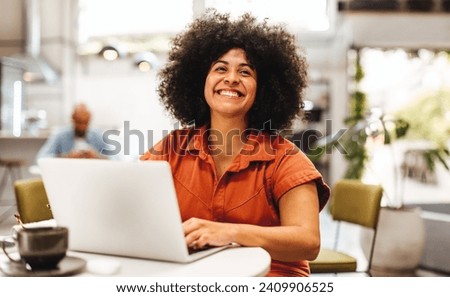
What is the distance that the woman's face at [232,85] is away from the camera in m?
1.50

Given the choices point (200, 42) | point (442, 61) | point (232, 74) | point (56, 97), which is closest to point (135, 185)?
point (232, 74)

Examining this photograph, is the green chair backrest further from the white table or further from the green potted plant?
the white table

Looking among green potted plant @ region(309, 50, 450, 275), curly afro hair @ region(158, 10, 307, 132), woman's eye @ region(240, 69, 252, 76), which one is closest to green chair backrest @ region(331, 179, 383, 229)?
curly afro hair @ region(158, 10, 307, 132)

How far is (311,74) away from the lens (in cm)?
588

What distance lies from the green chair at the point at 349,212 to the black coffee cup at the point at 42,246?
1.40 m

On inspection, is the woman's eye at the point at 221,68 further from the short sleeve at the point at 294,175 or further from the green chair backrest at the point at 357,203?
the green chair backrest at the point at 357,203

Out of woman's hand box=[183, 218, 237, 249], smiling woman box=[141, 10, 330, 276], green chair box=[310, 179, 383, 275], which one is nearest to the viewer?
woman's hand box=[183, 218, 237, 249]

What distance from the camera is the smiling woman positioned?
48.5 inches

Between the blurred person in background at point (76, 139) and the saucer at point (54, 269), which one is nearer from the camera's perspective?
the saucer at point (54, 269)

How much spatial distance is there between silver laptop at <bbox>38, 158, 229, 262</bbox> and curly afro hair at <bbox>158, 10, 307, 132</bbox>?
2.33 ft

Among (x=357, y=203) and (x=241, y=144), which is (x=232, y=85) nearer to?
(x=241, y=144)

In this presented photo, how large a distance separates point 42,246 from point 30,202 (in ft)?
3.74

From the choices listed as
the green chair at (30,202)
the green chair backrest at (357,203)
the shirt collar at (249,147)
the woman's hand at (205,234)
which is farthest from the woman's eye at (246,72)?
the green chair backrest at (357,203)

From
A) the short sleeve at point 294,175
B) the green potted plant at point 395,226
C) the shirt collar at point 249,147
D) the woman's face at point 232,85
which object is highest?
the woman's face at point 232,85
